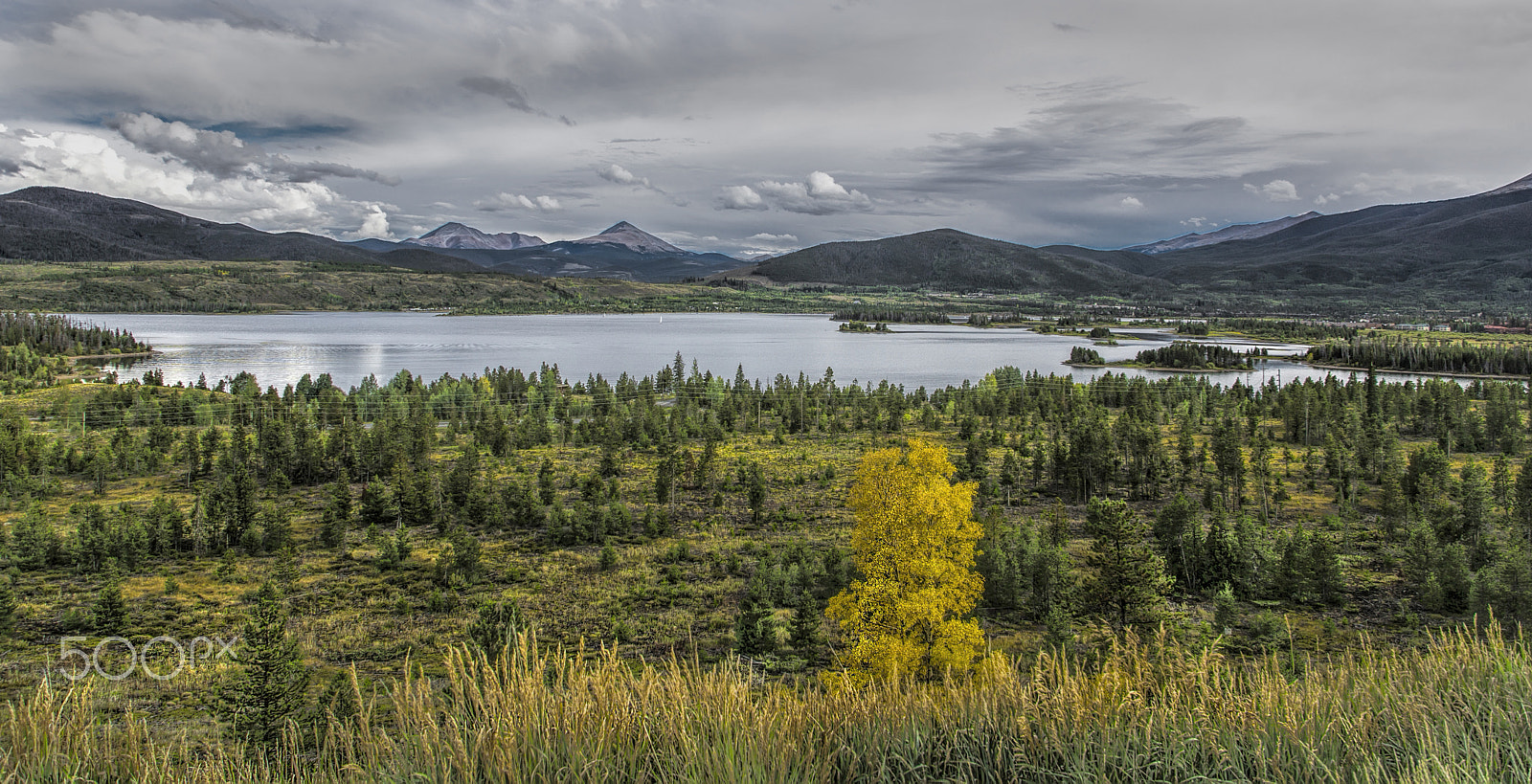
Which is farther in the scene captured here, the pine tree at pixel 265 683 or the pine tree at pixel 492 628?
the pine tree at pixel 492 628

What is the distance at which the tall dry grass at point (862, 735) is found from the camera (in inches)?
165

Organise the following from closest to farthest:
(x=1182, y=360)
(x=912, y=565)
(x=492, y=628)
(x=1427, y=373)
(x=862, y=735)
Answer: (x=862, y=735) < (x=912, y=565) < (x=492, y=628) < (x=1427, y=373) < (x=1182, y=360)

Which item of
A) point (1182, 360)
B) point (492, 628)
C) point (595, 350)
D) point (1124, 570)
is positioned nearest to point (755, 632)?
point (492, 628)

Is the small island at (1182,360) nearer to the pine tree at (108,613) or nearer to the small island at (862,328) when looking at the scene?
the small island at (862,328)

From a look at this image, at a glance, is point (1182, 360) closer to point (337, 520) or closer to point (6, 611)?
point (337, 520)

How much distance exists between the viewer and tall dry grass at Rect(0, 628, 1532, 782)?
4.18m

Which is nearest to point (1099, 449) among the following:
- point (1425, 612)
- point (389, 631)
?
point (1425, 612)

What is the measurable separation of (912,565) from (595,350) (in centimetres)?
12572

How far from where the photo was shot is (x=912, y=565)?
55.7ft

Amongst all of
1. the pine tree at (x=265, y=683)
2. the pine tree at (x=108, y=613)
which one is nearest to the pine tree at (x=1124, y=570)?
the pine tree at (x=265, y=683)

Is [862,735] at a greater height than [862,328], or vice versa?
[862,328]

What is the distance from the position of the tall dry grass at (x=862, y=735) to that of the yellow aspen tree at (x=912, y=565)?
11826 mm

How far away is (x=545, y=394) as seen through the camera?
7681 centimetres

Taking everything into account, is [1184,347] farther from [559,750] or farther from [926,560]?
[559,750]
